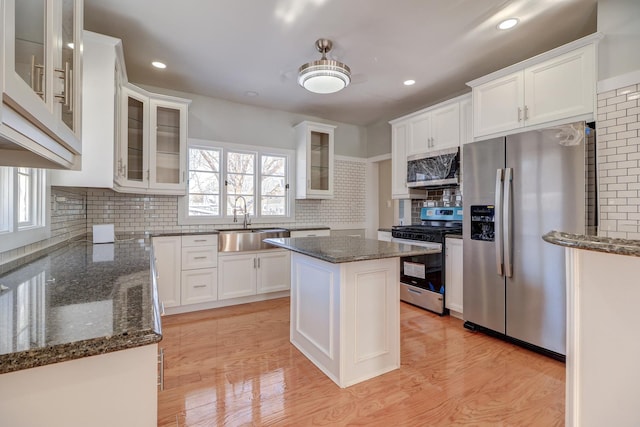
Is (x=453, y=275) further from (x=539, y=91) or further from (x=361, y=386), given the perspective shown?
(x=539, y=91)

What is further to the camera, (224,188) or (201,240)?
(224,188)

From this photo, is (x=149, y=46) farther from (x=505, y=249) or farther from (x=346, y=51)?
(x=505, y=249)

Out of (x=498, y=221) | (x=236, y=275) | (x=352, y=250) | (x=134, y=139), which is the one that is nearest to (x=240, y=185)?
(x=236, y=275)

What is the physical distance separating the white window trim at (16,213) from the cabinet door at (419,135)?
12.0ft

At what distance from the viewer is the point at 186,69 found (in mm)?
3152

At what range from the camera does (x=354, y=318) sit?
202 centimetres

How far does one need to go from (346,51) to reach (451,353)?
2.82 metres

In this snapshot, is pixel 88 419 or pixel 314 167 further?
pixel 314 167

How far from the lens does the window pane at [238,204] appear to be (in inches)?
159

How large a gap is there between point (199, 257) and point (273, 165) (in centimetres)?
169

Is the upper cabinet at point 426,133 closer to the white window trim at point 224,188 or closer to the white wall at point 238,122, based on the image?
the white wall at point 238,122

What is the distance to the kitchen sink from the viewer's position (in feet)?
11.7

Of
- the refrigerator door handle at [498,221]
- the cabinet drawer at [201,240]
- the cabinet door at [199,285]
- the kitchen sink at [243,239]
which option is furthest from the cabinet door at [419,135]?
the cabinet door at [199,285]

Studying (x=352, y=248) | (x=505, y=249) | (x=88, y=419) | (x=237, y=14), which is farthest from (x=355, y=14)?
(x=88, y=419)
